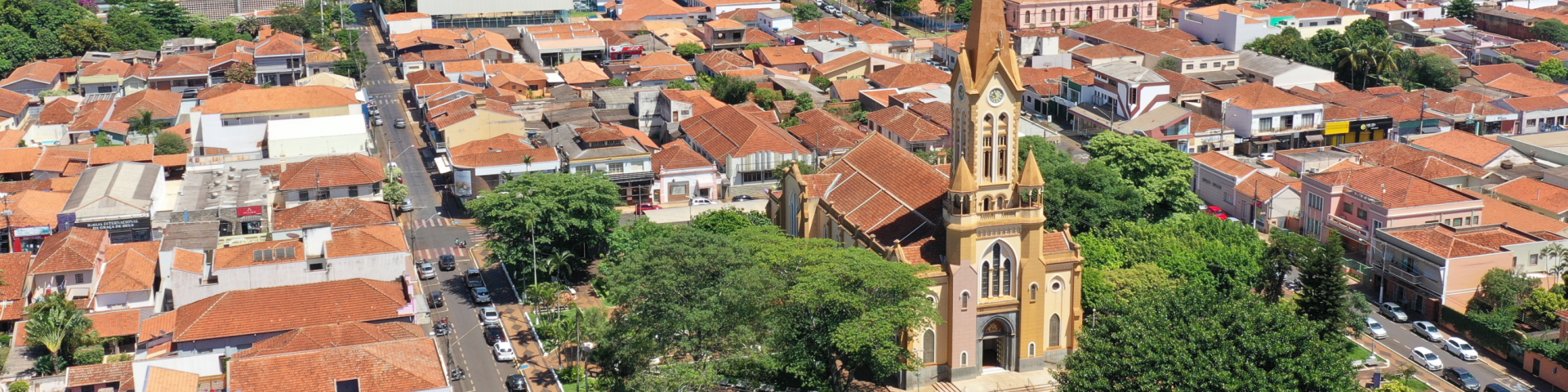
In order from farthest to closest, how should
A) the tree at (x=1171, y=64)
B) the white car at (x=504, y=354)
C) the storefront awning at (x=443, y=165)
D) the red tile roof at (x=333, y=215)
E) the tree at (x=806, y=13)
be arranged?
the tree at (x=806, y=13) < the tree at (x=1171, y=64) < the storefront awning at (x=443, y=165) < the red tile roof at (x=333, y=215) < the white car at (x=504, y=354)

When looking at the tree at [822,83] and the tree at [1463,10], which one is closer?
the tree at [822,83]

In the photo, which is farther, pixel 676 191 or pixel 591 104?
pixel 591 104

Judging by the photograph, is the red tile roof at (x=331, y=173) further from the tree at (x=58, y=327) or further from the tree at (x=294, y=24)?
the tree at (x=294, y=24)

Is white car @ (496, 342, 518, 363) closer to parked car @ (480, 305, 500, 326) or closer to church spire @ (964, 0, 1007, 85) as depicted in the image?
parked car @ (480, 305, 500, 326)

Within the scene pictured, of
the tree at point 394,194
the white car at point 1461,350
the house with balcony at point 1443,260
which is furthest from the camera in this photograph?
the tree at point 394,194

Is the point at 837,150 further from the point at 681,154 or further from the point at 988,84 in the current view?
the point at 988,84

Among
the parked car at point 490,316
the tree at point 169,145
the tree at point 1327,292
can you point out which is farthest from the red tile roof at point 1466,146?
the tree at point 169,145

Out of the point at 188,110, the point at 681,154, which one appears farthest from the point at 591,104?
the point at 188,110
